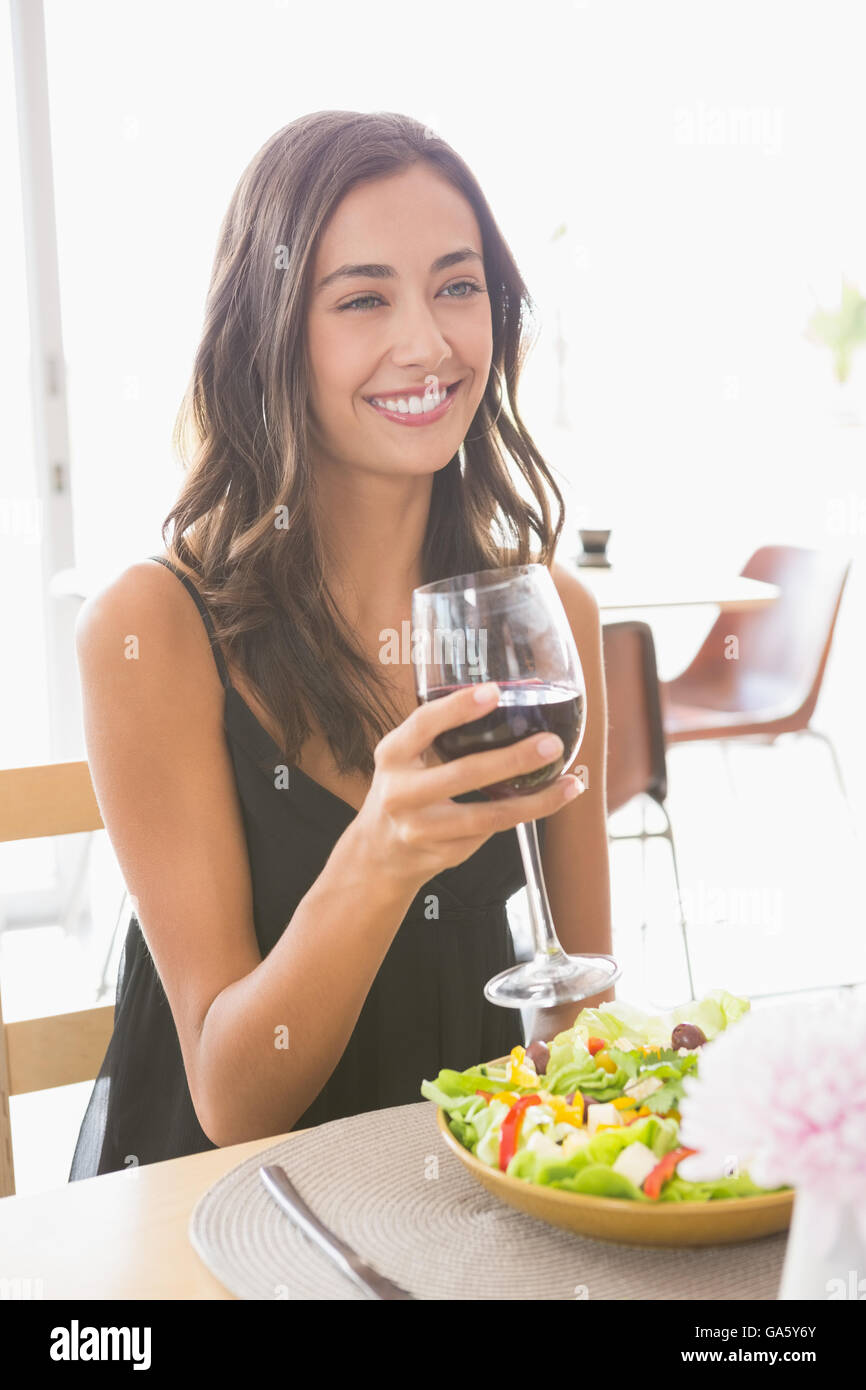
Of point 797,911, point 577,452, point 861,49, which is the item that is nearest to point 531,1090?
point 797,911

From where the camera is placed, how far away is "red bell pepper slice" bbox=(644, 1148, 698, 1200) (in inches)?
30.3

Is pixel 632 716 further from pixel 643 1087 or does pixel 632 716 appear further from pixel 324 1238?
pixel 324 1238

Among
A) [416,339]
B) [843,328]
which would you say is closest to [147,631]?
[416,339]

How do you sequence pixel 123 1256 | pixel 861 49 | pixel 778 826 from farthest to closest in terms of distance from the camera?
pixel 861 49, pixel 778 826, pixel 123 1256

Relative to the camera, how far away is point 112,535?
13.9ft

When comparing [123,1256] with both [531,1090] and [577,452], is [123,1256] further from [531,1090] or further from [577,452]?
[577,452]

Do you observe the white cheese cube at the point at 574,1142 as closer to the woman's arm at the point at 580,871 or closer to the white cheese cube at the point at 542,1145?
the white cheese cube at the point at 542,1145

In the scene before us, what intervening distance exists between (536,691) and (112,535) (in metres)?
3.56

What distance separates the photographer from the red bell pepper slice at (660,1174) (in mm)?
769

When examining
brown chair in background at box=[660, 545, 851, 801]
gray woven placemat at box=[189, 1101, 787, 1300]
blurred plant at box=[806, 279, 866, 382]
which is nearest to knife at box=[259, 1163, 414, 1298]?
gray woven placemat at box=[189, 1101, 787, 1300]

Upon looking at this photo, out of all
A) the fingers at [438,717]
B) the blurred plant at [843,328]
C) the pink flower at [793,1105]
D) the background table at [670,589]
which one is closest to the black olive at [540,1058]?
the fingers at [438,717]

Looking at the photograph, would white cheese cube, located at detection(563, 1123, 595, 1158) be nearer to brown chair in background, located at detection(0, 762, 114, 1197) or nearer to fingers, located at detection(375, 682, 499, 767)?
fingers, located at detection(375, 682, 499, 767)

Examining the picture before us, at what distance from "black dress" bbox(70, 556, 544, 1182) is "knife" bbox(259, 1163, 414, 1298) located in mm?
498

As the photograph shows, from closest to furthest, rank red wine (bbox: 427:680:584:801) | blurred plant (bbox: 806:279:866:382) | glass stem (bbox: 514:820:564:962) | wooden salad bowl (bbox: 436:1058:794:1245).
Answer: wooden salad bowl (bbox: 436:1058:794:1245) → red wine (bbox: 427:680:584:801) → glass stem (bbox: 514:820:564:962) → blurred plant (bbox: 806:279:866:382)
